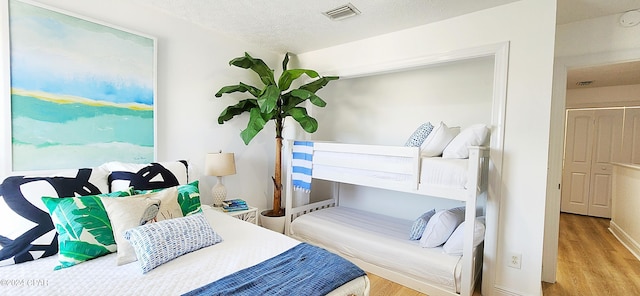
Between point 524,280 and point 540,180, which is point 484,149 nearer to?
point 540,180

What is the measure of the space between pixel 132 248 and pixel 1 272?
535 millimetres

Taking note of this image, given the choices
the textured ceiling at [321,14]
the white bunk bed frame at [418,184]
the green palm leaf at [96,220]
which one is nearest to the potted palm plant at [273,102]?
the textured ceiling at [321,14]

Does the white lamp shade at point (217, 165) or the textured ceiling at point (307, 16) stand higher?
the textured ceiling at point (307, 16)

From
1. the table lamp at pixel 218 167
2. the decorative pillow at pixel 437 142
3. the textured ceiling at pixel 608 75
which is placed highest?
the textured ceiling at pixel 608 75

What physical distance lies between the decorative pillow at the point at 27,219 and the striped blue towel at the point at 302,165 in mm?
1883

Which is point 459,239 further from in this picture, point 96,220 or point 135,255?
point 96,220

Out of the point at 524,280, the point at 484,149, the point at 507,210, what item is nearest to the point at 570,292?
the point at 524,280

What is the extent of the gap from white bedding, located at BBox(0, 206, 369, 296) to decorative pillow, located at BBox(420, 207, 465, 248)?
105 centimetres

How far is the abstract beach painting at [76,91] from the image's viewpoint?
1.81 metres

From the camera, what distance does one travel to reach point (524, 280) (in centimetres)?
204

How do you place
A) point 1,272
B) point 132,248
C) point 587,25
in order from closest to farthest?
point 1,272, point 132,248, point 587,25

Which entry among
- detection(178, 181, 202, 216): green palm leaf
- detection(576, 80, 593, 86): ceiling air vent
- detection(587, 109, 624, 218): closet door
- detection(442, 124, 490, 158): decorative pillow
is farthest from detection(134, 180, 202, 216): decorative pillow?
detection(587, 109, 624, 218): closet door

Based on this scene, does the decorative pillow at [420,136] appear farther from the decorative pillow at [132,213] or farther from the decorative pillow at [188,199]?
the decorative pillow at [132,213]

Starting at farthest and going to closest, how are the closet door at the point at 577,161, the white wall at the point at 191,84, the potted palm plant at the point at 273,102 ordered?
1. the closet door at the point at 577,161
2. the potted palm plant at the point at 273,102
3. the white wall at the point at 191,84
